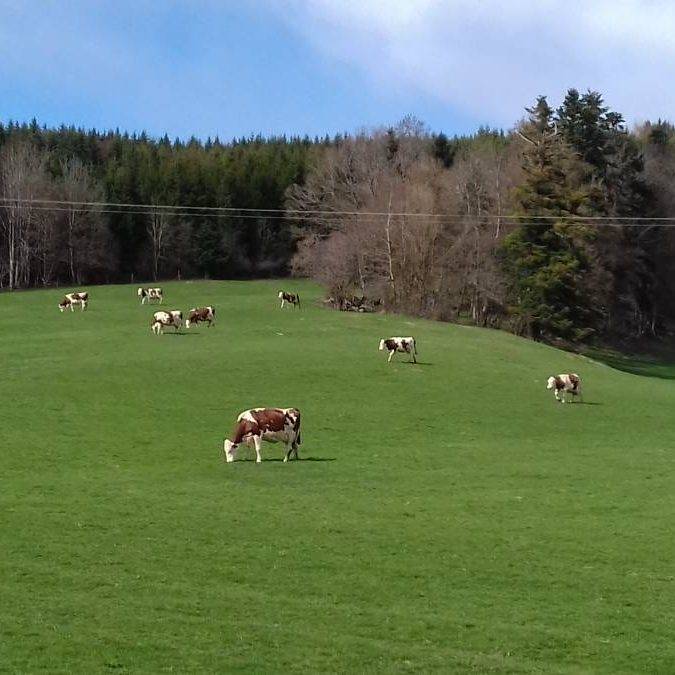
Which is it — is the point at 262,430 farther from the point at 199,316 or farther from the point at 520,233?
the point at 520,233

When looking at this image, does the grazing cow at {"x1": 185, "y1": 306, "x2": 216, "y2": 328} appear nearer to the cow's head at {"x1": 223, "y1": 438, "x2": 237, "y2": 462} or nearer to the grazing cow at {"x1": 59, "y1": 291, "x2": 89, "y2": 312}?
the grazing cow at {"x1": 59, "y1": 291, "x2": 89, "y2": 312}

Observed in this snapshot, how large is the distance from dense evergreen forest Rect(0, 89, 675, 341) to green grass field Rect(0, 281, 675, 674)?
28.3 m

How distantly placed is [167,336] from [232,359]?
9409 millimetres

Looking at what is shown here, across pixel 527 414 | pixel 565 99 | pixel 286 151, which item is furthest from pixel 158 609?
pixel 286 151

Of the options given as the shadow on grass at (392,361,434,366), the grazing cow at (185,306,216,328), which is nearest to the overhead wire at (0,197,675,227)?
the grazing cow at (185,306,216,328)

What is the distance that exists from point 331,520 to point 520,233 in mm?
56577

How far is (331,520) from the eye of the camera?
21.2 m

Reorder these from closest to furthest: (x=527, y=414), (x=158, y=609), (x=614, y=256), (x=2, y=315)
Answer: (x=158, y=609), (x=527, y=414), (x=2, y=315), (x=614, y=256)

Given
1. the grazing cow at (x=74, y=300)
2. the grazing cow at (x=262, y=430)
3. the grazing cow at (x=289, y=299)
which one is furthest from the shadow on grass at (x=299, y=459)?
the grazing cow at (x=289, y=299)

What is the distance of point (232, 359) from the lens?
47906mm

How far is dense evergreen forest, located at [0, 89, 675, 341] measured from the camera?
7638cm

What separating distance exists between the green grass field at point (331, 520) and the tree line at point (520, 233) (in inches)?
1039

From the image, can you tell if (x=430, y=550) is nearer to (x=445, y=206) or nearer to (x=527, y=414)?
(x=527, y=414)

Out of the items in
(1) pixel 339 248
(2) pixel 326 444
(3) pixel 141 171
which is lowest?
(2) pixel 326 444
